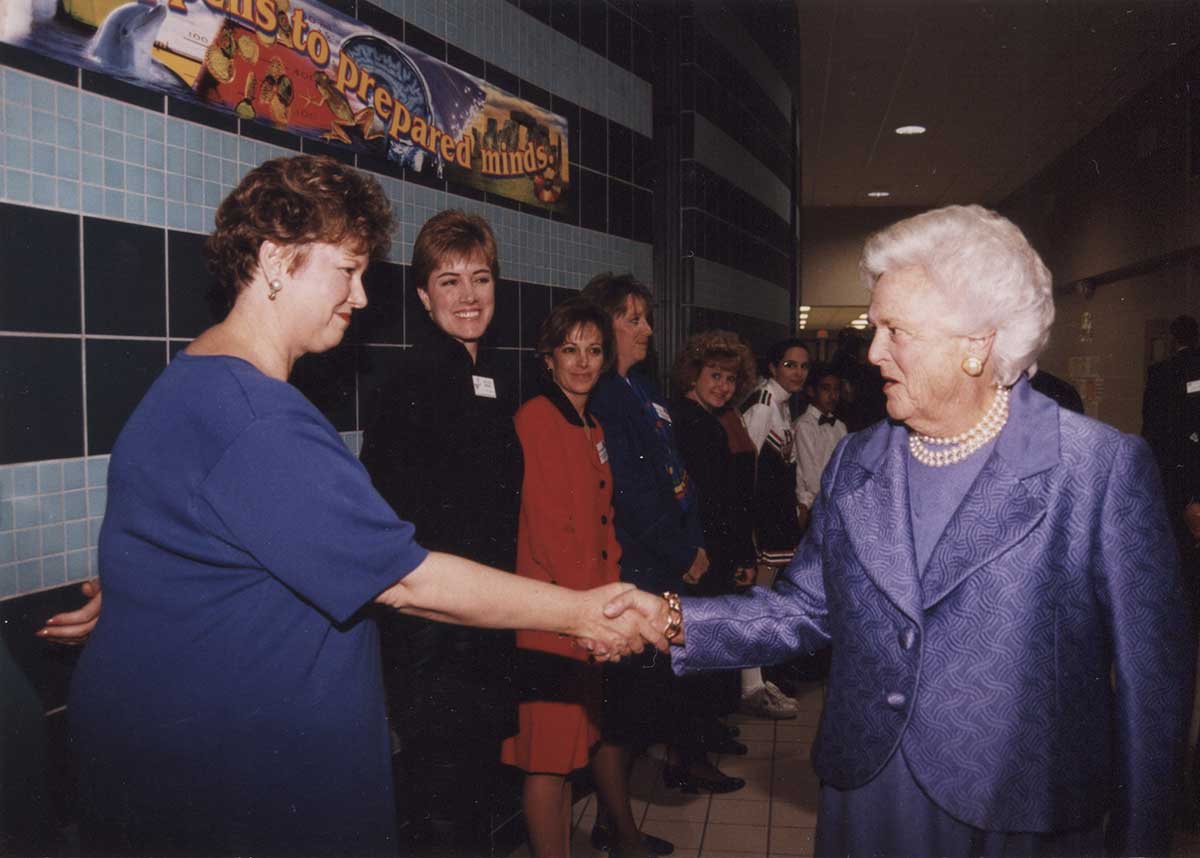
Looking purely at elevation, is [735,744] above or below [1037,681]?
below

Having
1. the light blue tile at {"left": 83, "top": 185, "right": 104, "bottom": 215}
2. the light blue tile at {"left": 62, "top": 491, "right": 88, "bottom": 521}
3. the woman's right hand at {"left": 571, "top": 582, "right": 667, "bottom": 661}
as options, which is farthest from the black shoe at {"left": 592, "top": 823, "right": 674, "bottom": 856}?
the light blue tile at {"left": 83, "top": 185, "right": 104, "bottom": 215}

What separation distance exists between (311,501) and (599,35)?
11.1ft

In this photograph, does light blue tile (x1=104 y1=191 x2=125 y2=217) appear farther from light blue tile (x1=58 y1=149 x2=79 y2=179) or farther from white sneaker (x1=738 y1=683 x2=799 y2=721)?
white sneaker (x1=738 y1=683 x2=799 y2=721)

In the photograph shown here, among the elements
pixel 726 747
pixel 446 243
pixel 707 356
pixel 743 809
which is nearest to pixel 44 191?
pixel 446 243

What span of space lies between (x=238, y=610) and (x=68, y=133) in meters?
Answer: 1.05

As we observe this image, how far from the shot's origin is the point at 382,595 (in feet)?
4.58

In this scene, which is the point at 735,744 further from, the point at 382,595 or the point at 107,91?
the point at 107,91

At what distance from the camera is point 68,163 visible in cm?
167

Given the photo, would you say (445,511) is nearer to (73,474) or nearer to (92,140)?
(73,474)

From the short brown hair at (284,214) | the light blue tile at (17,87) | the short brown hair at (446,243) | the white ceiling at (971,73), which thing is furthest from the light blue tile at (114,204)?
the white ceiling at (971,73)

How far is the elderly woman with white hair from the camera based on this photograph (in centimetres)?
130

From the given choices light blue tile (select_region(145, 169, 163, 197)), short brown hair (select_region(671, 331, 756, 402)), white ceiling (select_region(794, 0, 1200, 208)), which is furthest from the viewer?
white ceiling (select_region(794, 0, 1200, 208))

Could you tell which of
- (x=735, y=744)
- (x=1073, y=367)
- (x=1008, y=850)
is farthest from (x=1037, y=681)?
(x=1073, y=367)

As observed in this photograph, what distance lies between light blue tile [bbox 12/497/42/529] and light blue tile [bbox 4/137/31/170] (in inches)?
24.1
